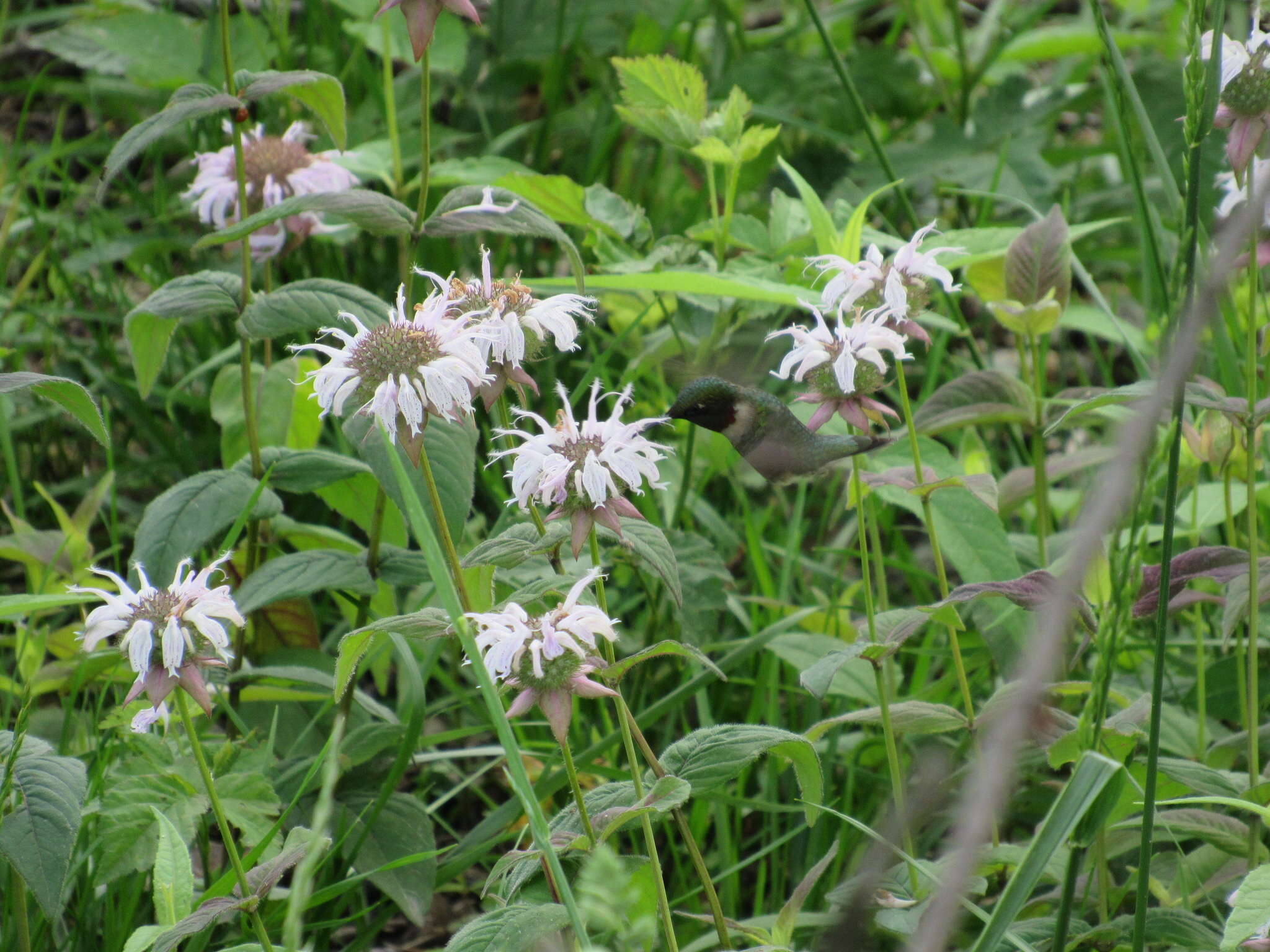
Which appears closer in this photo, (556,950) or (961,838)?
(961,838)

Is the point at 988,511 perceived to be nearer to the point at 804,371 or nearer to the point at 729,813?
the point at 804,371

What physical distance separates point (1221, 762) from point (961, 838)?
903mm

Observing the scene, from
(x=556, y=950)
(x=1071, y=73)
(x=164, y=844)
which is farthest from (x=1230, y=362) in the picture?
(x=1071, y=73)

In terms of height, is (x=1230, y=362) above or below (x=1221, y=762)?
above

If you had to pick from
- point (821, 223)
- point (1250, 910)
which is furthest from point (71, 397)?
point (1250, 910)

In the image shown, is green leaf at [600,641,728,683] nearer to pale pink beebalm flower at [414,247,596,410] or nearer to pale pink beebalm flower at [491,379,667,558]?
pale pink beebalm flower at [491,379,667,558]

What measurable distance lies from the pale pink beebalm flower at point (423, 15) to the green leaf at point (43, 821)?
60 centimetres

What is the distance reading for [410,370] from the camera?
0.82 metres

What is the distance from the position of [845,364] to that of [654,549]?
21cm

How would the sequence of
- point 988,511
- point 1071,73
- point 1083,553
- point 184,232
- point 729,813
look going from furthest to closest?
point 1071,73 → point 184,232 → point 729,813 → point 988,511 → point 1083,553

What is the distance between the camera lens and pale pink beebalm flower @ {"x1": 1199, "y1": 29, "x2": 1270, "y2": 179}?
0.98 meters

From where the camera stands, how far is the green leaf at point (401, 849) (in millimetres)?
1073

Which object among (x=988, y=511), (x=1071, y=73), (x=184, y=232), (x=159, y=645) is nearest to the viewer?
(x=159, y=645)

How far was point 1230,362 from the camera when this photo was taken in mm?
1222
